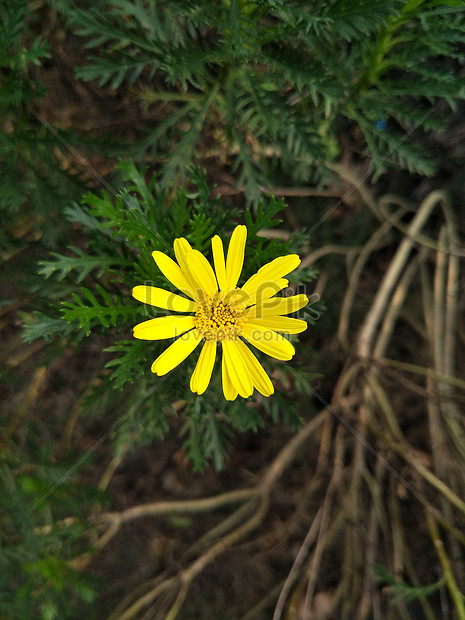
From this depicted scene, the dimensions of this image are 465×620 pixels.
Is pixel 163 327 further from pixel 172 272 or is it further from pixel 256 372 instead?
pixel 256 372

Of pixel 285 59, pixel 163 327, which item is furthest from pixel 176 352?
pixel 285 59

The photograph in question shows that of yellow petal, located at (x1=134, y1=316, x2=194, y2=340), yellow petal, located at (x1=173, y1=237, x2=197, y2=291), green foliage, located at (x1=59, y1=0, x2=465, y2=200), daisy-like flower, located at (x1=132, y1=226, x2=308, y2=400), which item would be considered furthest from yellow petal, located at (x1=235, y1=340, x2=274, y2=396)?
green foliage, located at (x1=59, y1=0, x2=465, y2=200)

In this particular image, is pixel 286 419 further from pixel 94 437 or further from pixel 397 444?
pixel 94 437

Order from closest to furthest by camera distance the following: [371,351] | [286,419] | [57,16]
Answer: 1. [286,419]
2. [57,16]
3. [371,351]

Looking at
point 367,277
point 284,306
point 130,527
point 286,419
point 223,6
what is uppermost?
point 223,6

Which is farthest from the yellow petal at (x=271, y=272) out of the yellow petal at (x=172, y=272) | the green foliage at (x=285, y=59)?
the green foliage at (x=285, y=59)

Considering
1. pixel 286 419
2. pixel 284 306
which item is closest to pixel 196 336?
pixel 284 306

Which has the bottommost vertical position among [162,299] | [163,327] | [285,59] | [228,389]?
[228,389]
